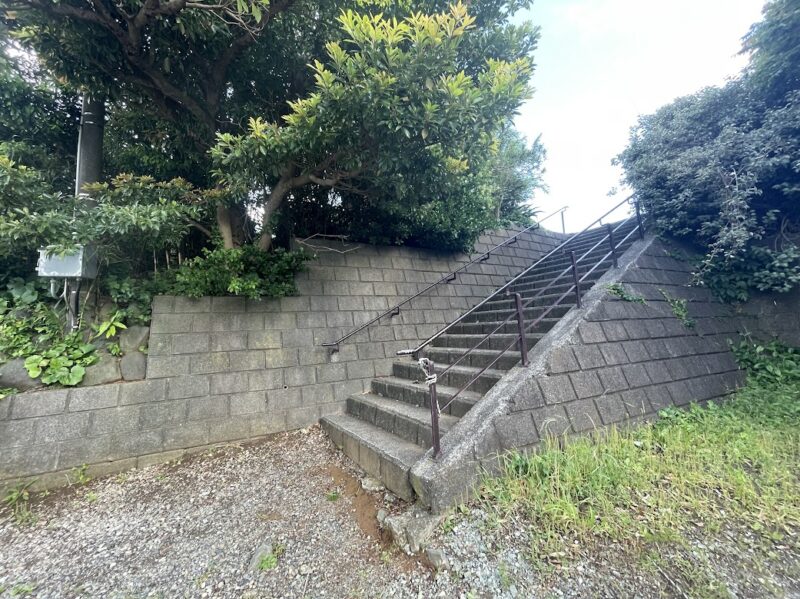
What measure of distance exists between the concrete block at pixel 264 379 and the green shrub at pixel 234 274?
0.86 m

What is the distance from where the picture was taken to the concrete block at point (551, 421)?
2.37m

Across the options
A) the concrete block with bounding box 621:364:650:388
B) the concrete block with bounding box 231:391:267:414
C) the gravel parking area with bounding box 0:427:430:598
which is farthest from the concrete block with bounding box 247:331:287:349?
the concrete block with bounding box 621:364:650:388

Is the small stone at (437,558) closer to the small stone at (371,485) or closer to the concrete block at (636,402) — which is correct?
the small stone at (371,485)

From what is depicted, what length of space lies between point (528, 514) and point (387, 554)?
0.87 meters

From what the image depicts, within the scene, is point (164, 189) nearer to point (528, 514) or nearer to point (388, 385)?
point (388, 385)

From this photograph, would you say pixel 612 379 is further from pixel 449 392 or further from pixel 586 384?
pixel 449 392

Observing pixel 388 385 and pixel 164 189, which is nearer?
pixel 164 189

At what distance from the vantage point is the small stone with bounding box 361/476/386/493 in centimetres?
243

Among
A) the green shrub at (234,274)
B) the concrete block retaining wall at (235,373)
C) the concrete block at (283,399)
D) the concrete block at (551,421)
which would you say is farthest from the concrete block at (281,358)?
the concrete block at (551,421)

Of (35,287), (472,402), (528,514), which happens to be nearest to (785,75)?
(472,402)

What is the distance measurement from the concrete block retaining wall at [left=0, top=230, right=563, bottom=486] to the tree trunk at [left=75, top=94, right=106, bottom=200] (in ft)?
5.33

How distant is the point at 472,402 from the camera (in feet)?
8.43

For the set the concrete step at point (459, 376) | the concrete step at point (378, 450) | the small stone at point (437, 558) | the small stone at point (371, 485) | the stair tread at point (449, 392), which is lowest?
the small stone at point (437, 558)

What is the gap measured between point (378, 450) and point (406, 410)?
0.53 m
